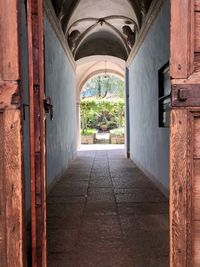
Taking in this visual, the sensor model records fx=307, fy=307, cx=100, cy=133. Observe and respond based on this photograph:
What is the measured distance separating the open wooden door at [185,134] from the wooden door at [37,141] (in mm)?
775

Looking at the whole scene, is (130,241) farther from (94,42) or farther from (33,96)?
(94,42)

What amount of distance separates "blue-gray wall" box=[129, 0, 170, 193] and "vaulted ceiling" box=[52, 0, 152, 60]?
0.82 m

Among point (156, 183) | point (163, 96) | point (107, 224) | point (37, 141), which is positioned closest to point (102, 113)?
point (156, 183)

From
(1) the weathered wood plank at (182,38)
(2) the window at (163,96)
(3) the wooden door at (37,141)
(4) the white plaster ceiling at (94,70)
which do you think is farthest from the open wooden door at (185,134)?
(4) the white plaster ceiling at (94,70)

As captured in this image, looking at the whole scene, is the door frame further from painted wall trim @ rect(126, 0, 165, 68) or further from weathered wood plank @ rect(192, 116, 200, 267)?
Answer: painted wall trim @ rect(126, 0, 165, 68)

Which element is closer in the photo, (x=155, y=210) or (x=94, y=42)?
(x=155, y=210)

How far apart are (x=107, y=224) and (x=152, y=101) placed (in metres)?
2.84

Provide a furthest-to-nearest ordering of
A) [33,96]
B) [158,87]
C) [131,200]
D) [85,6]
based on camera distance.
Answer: [85,6] < [158,87] < [131,200] < [33,96]

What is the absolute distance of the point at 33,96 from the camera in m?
1.83

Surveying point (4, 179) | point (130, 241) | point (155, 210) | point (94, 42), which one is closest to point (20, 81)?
point (4, 179)

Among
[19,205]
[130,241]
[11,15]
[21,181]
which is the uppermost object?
[11,15]

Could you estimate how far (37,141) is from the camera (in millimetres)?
1847

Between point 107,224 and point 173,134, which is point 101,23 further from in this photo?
point 173,134

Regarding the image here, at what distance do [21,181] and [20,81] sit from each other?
520 millimetres
